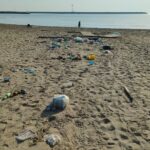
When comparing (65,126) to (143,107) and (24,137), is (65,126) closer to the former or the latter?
(24,137)

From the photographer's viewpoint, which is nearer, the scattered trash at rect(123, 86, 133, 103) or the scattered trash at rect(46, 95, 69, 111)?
the scattered trash at rect(46, 95, 69, 111)

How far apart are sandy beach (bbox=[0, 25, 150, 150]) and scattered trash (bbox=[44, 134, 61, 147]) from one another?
0.06 m

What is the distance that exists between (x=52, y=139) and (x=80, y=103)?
1.65 meters

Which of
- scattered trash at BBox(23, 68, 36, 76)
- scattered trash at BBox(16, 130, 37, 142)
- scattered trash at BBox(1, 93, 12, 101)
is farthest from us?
scattered trash at BBox(23, 68, 36, 76)

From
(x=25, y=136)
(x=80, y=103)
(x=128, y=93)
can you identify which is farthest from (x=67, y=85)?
(x=25, y=136)

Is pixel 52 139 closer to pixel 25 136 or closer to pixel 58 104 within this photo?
pixel 25 136

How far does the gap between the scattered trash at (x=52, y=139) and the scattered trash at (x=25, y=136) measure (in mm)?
212

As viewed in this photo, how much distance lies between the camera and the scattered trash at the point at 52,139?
412cm

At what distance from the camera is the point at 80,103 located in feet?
18.8

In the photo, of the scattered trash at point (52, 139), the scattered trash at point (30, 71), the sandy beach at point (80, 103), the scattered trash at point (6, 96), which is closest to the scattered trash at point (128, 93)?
the sandy beach at point (80, 103)

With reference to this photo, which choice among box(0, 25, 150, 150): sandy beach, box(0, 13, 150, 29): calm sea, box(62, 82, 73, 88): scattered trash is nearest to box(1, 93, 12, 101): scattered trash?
box(0, 25, 150, 150): sandy beach

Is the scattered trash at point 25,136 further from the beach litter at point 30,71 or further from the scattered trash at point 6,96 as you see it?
the beach litter at point 30,71

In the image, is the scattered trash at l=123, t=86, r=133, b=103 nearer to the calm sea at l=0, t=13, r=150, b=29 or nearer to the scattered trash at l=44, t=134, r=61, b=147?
the scattered trash at l=44, t=134, r=61, b=147

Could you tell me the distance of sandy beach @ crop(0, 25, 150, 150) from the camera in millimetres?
4262
